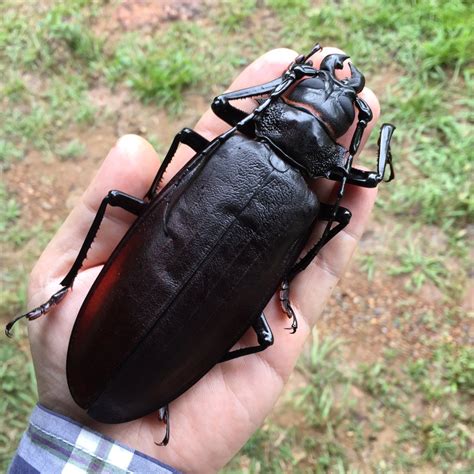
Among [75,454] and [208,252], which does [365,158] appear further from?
[75,454]

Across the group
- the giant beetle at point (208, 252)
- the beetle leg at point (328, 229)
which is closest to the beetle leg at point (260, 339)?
the giant beetle at point (208, 252)

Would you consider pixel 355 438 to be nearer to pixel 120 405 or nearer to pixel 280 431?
pixel 280 431

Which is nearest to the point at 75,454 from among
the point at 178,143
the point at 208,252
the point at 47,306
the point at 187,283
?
the point at 47,306

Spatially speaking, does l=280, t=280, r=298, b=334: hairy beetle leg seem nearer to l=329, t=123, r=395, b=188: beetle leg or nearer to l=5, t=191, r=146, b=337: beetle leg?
l=329, t=123, r=395, b=188: beetle leg

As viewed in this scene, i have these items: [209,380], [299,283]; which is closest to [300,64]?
[299,283]

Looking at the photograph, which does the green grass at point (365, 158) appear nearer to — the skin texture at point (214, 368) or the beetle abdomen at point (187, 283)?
the skin texture at point (214, 368)
